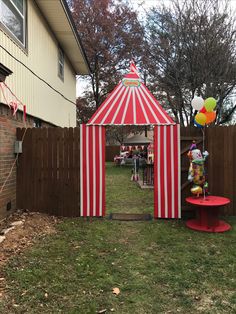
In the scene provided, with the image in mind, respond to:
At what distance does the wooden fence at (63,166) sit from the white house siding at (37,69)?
123 centimetres

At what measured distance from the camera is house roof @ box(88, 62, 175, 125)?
6.85 metres

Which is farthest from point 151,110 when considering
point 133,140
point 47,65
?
point 133,140

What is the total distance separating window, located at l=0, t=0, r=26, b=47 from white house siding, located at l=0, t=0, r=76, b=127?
0.26 m

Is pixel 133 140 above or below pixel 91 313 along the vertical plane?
above

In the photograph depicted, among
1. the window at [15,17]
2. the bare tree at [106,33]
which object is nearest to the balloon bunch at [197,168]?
the window at [15,17]

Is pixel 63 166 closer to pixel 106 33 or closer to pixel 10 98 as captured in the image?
pixel 10 98

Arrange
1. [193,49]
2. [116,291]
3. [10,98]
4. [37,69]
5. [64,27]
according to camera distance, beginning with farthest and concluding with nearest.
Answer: [193,49] < [64,27] < [37,69] < [10,98] < [116,291]

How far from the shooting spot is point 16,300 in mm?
3133

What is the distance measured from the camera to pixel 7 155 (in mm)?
6141

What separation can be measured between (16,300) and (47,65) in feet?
25.1

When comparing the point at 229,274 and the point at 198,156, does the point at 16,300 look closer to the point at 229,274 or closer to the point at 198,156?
the point at 229,274

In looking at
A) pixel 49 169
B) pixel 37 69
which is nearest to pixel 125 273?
pixel 49 169

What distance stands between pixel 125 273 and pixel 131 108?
4310mm

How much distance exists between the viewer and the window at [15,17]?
6.12m
